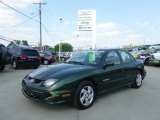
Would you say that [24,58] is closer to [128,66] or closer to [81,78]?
[128,66]

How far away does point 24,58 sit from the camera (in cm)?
1677

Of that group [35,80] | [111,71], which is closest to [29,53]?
[111,71]

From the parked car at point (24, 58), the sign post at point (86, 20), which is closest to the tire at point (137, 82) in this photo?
the parked car at point (24, 58)

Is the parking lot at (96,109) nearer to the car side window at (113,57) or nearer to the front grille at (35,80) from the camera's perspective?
the front grille at (35,80)

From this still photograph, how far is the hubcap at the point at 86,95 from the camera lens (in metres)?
5.62

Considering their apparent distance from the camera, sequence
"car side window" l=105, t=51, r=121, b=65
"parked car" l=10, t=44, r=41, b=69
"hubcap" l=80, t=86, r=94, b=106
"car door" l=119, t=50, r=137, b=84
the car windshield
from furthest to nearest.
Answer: "parked car" l=10, t=44, r=41, b=69 < "car door" l=119, t=50, r=137, b=84 < "car side window" l=105, t=51, r=121, b=65 < the car windshield < "hubcap" l=80, t=86, r=94, b=106

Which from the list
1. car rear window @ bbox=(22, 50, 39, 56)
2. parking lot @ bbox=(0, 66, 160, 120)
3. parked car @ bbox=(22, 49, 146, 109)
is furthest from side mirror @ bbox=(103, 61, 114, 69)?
car rear window @ bbox=(22, 50, 39, 56)

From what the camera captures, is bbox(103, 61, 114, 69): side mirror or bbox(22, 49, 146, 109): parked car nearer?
bbox(22, 49, 146, 109): parked car

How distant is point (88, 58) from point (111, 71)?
2.48ft

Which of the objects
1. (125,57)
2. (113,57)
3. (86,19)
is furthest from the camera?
(86,19)

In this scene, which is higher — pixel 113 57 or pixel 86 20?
pixel 86 20

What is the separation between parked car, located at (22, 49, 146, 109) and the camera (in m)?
5.23

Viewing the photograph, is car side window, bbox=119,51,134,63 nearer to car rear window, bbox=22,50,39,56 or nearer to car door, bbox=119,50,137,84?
car door, bbox=119,50,137,84

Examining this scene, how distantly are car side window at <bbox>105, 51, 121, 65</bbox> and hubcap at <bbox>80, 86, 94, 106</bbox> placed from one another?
1.11m
